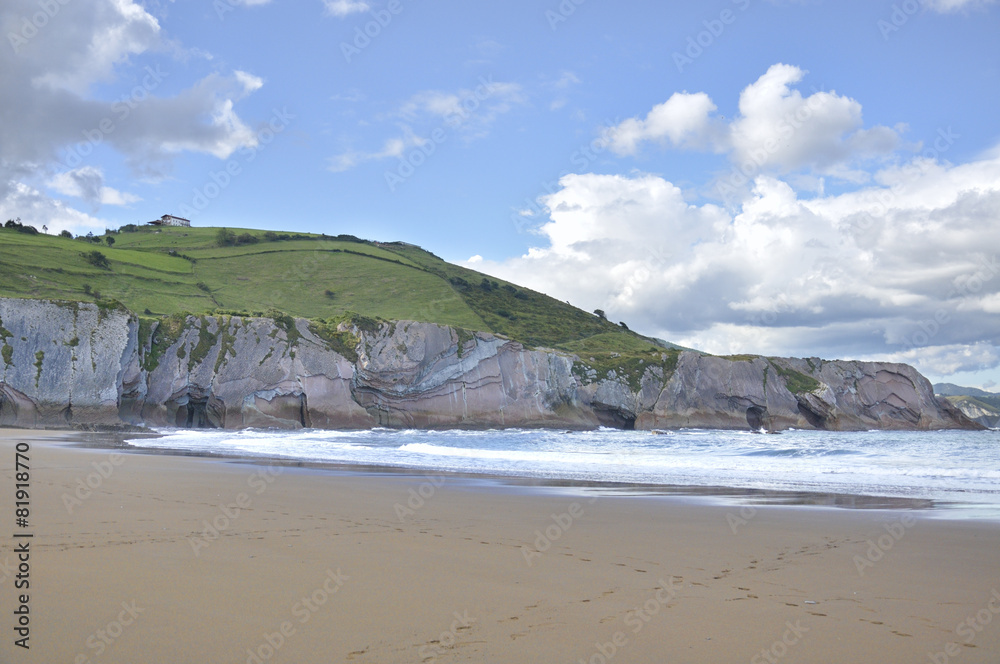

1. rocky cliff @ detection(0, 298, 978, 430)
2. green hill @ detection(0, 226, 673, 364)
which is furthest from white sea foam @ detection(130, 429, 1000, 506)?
green hill @ detection(0, 226, 673, 364)

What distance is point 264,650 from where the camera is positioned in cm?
388

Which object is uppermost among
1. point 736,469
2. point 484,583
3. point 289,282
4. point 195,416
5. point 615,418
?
point 289,282

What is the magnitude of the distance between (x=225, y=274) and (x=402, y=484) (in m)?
77.8

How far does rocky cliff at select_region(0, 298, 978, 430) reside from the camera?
1678 inches

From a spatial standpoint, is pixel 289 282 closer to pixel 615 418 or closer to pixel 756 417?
pixel 615 418

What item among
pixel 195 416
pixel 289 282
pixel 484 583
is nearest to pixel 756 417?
pixel 195 416

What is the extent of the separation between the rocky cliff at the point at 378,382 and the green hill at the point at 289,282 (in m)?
5.48

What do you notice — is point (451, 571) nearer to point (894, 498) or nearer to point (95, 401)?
point (894, 498)

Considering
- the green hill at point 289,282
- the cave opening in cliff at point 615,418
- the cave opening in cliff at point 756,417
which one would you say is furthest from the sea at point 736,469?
the cave opening in cliff at point 756,417

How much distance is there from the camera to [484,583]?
5574 mm

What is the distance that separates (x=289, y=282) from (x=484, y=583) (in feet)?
282

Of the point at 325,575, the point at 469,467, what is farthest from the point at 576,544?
the point at 469,467

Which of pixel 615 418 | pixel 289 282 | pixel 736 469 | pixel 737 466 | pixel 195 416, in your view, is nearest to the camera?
pixel 736 469

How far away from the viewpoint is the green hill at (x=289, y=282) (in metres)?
64.5
